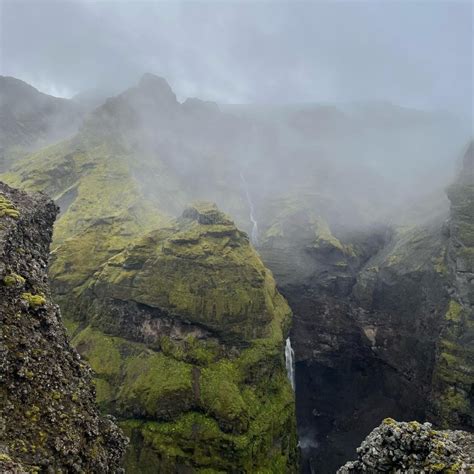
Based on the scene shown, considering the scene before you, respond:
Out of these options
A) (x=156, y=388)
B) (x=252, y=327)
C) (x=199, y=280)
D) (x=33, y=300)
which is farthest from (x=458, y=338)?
(x=33, y=300)

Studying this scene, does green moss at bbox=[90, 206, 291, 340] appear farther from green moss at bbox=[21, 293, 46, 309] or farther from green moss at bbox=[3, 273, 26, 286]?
green moss at bbox=[3, 273, 26, 286]

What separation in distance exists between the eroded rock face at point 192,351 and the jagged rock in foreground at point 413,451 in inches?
1387

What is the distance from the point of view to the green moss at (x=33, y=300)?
103ft

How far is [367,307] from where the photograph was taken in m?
112

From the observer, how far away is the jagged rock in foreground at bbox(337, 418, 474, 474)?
29.2 meters

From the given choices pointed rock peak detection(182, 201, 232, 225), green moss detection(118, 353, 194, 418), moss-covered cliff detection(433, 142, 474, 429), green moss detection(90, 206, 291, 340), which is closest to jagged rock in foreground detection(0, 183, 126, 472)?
green moss detection(118, 353, 194, 418)

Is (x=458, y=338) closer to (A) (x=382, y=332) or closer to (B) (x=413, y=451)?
(A) (x=382, y=332)

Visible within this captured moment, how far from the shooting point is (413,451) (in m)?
31.4

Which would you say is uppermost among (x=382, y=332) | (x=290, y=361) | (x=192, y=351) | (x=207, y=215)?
(x=207, y=215)

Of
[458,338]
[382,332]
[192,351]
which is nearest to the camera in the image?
[192,351]

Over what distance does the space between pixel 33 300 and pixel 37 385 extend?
6.80 m

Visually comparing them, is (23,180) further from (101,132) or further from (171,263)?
(171,263)

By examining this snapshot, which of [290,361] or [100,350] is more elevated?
[100,350]

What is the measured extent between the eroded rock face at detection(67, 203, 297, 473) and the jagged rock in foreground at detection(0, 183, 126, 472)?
32.7 m
